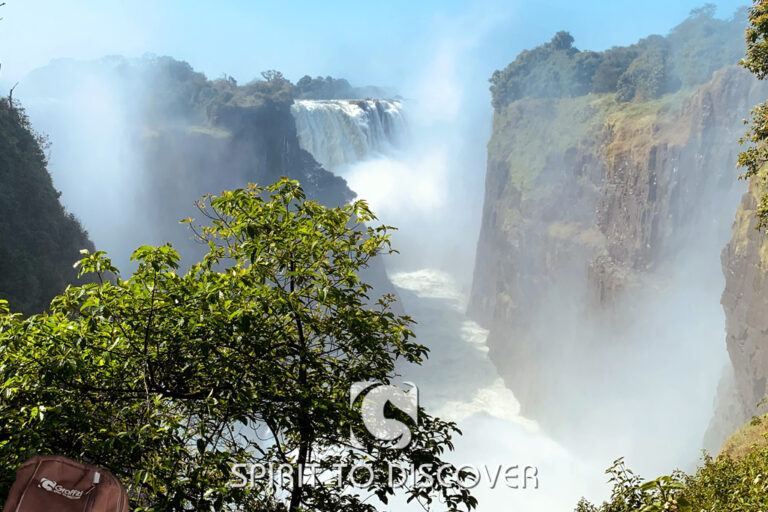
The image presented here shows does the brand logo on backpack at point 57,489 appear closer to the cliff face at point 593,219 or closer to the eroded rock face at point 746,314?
the eroded rock face at point 746,314

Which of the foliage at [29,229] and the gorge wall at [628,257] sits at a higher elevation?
the gorge wall at [628,257]

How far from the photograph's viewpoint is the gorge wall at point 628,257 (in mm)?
30692

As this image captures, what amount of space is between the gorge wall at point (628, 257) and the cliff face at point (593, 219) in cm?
10

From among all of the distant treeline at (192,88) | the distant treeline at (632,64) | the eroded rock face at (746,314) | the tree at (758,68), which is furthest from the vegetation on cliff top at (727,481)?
the distant treeline at (192,88)

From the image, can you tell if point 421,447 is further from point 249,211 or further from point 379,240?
point 249,211

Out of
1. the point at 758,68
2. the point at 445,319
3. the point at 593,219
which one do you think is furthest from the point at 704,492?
the point at 445,319

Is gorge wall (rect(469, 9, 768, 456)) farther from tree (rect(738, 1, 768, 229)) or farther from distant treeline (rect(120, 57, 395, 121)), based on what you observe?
distant treeline (rect(120, 57, 395, 121))

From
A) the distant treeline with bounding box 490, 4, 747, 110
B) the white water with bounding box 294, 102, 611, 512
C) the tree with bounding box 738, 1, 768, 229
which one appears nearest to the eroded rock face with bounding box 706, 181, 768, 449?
the tree with bounding box 738, 1, 768, 229

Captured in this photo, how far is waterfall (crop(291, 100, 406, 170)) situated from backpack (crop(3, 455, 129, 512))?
57.6 m

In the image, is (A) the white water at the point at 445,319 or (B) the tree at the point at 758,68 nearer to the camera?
(B) the tree at the point at 758,68

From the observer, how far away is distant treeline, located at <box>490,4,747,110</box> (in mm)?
43844

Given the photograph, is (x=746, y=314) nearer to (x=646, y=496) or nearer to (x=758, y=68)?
(x=758, y=68)

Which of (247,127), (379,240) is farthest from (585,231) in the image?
(379,240)

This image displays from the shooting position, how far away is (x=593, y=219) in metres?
40.3
